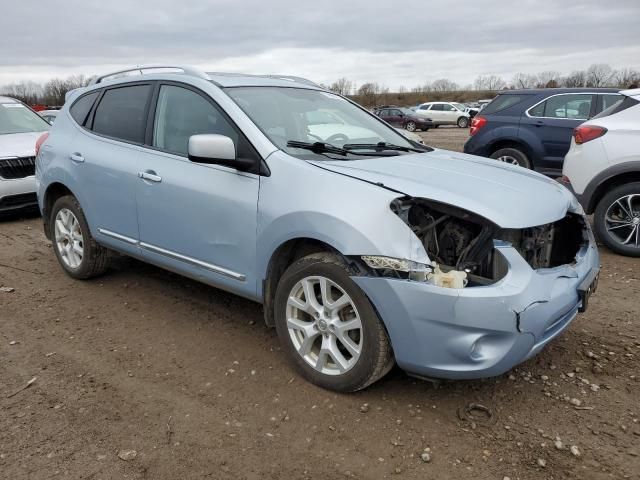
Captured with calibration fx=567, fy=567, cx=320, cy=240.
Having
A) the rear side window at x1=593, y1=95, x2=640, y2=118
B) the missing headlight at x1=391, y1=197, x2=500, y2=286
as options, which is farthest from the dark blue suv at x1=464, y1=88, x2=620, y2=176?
the missing headlight at x1=391, y1=197, x2=500, y2=286

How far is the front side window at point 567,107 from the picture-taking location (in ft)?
28.6

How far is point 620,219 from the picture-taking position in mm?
5930

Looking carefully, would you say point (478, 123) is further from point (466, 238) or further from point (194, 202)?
point (466, 238)

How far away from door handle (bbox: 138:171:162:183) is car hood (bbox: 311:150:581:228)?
128 centimetres

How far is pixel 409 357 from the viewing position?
285 cm

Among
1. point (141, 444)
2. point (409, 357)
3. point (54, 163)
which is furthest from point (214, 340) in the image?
point (54, 163)

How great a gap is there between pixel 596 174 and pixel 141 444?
16.9 feet

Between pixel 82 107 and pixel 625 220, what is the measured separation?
17.9ft

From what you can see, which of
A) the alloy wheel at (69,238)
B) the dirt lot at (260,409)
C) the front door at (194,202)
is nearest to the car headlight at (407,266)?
the dirt lot at (260,409)

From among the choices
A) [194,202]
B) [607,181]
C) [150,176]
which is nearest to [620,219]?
[607,181]

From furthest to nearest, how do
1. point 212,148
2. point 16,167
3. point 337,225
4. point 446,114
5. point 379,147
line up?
point 446,114
point 16,167
point 379,147
point 212,148
point 337,225

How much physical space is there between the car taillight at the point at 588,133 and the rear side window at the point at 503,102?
3.43 m

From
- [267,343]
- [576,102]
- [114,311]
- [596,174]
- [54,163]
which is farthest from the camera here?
[576,102]

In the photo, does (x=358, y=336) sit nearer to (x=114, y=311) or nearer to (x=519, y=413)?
(x=519, y=413)
